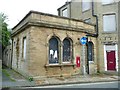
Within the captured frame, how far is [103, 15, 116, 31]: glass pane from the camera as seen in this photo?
18.5 m

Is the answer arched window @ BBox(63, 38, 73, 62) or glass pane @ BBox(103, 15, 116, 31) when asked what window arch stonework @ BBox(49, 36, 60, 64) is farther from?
glass pane @ BBox(103, 15, 116, 31)

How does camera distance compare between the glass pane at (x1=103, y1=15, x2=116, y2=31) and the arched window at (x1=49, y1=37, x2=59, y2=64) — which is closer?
the arched window at (x1=49, y1=37, x2=59, y2=64)

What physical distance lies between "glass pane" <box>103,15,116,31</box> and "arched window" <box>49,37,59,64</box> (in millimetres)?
6611

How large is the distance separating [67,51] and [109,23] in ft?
20.6

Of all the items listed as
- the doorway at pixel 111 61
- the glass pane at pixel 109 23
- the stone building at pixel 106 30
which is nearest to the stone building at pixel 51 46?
the stone building at pixel 106 30

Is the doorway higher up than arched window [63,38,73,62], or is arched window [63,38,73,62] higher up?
arched window [63,38,73,62]

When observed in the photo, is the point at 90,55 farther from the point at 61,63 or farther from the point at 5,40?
the point at 5,40

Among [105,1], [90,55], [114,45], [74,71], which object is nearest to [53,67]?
[74,71]

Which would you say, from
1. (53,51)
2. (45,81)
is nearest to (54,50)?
(53,51)

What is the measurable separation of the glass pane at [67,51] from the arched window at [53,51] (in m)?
0.77

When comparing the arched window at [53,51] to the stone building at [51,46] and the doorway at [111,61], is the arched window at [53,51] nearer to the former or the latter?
the stone building at [51,46]

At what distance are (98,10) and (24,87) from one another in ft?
40.9

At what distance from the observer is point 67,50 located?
15500 millimetres

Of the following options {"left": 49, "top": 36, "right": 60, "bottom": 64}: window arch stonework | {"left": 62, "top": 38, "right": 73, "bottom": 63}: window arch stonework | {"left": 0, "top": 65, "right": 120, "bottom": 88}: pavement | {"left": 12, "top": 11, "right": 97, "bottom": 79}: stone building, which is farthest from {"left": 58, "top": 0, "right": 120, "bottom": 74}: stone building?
{"left": 49, "top": 36, "right": 60, "bottom": 64}: window arch stonework
